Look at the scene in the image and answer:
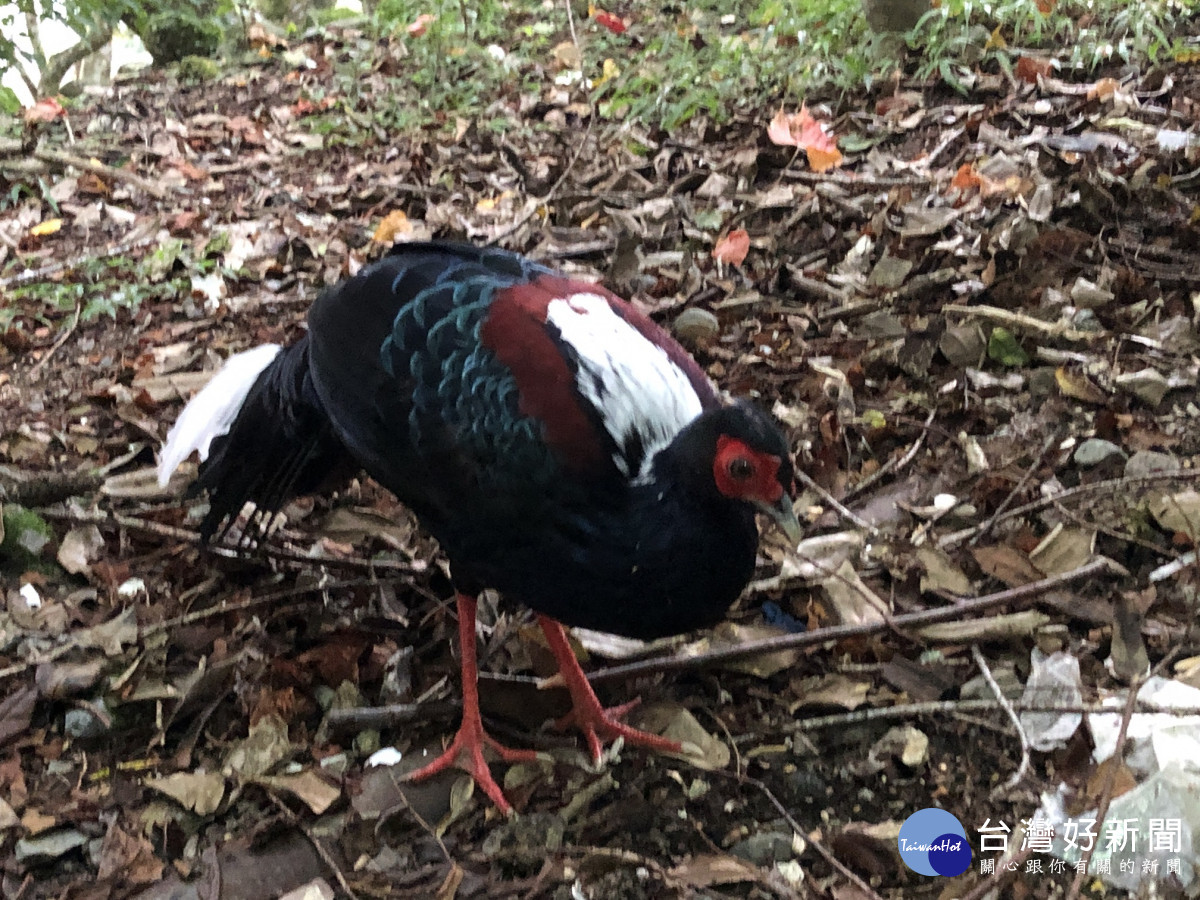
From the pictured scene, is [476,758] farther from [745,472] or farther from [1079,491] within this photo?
[1079,491]

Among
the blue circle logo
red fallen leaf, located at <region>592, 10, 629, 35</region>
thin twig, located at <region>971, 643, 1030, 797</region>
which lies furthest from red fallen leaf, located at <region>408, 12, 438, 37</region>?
the blue circle logo

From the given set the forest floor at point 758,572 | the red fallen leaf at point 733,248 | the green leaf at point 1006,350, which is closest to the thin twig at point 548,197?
the forest floor at point 758,572

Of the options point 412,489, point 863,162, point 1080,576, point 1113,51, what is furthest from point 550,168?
point 1080,576

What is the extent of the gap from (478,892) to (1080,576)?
1529mm

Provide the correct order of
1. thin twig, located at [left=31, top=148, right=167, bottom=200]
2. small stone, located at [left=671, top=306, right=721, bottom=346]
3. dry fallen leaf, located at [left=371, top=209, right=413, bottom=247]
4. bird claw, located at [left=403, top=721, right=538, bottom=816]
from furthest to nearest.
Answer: thin twig, located at [left=31, top=148, right=167, bottom=200] → dry fallen leaf, located at [left=371, top=209, right=413, bottom=247] → small stone, located at [left=671, top=306, right=721, bottom=346] → bird claw, located at [left=403, top=721, right=538, bottom=816]

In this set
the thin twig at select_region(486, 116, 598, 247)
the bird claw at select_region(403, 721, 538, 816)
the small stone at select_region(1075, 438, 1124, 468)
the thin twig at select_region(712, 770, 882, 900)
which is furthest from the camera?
the thin twig at select_region(486, 116, 598, 247)

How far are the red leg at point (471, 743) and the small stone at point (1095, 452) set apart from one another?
5.51ft

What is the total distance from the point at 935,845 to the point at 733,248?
2.58m

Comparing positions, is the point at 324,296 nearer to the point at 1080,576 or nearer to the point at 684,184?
the point at 1080,576

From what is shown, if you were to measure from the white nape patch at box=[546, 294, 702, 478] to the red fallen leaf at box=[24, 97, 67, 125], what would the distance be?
587 cm

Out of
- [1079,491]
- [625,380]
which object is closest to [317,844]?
[625,380]

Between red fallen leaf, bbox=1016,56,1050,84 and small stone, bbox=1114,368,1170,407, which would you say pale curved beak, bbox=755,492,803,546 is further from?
red fallen leaf, bbox=1016,56,1050,84

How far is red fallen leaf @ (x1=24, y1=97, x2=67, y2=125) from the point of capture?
6539 mm

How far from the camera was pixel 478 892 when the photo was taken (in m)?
1.96
